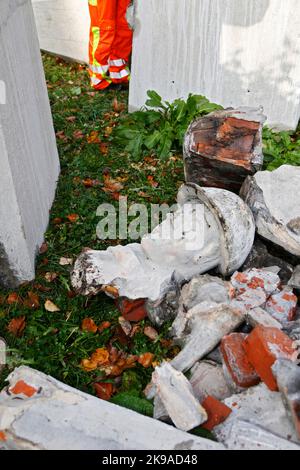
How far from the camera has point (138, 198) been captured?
389 centimetres

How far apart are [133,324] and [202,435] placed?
0.92 metres

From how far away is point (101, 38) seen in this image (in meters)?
5.26

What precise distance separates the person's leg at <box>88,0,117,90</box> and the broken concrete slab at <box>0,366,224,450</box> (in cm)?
433

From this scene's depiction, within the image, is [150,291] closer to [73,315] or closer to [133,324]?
[133,324]

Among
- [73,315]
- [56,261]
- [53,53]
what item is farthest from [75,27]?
[73,315]

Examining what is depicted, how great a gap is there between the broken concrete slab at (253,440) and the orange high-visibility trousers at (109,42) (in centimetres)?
457

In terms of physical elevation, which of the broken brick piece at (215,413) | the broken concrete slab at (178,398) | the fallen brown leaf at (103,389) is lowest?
the fallen brown leaf at (103,389)

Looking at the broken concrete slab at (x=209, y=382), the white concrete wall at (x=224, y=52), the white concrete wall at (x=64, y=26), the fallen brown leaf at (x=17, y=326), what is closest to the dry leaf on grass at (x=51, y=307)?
the fallen brown leaf at (x=17, y=326)

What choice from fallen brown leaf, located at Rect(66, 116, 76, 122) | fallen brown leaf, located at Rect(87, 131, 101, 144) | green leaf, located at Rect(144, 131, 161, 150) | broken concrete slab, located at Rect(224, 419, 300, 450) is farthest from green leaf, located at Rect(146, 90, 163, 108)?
broken concrete slab, located at Rect(224, 419, 300, 450)

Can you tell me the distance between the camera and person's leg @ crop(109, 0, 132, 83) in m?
5.29

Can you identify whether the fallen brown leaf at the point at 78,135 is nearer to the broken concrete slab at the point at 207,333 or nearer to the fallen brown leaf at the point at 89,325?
the fallen brown leaf at the point at 89,325

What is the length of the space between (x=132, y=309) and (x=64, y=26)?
4.77 m

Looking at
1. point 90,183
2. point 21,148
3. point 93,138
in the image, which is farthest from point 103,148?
point 21,148

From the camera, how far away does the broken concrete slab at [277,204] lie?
2881 mm
